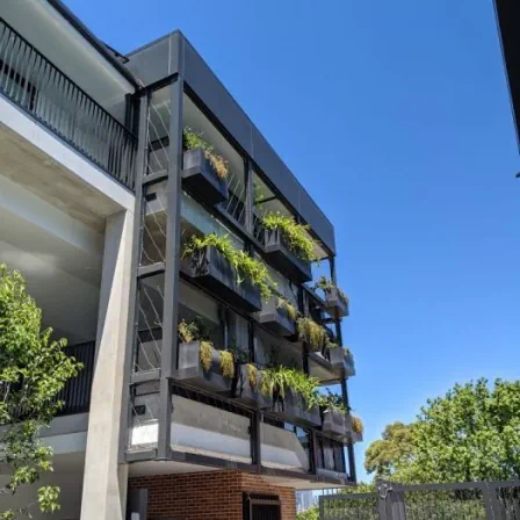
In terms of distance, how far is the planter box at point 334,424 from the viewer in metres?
11.5

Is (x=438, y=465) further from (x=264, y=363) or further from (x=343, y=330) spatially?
(x=264, y=363)

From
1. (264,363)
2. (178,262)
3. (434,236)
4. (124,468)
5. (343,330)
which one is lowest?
(124,468)

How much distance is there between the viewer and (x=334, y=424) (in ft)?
38.2

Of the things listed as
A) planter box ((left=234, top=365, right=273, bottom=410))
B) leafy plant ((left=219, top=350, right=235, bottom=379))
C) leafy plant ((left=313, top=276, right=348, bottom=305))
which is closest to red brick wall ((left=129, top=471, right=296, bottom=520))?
planter box ((left=234, top=365, right=273, bottom=410))

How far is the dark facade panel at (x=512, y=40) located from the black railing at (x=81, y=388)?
725 cm

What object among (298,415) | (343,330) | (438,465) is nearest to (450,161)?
(343,330)

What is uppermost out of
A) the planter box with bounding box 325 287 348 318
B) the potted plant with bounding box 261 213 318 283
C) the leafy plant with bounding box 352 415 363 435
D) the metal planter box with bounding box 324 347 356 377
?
the potted plant with bounding box 261 213 318 283

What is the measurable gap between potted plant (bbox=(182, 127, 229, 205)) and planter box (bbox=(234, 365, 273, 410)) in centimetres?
292

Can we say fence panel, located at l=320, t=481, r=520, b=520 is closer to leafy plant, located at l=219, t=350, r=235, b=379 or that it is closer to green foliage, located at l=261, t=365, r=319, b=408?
green foliage, located at l=261, t=365, r=319, b=408

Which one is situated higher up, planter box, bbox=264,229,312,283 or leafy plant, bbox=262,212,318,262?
leafy plant, bbox=262,212,318,262

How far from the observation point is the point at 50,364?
638 cm

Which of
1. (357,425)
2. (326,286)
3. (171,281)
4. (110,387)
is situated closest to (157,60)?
(171,281)

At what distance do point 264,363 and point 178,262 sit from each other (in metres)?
3.36

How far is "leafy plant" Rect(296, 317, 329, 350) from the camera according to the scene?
11.9 meters
